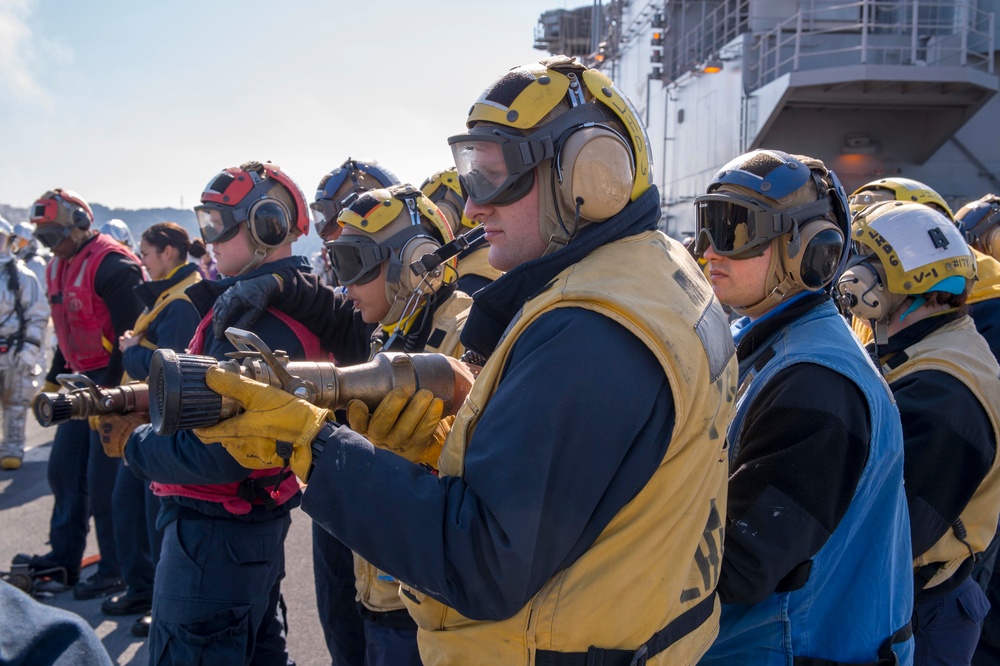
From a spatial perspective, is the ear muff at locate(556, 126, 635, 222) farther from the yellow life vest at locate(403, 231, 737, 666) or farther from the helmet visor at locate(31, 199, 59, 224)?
the helmet visor at locate(31, 199, 59, 224)

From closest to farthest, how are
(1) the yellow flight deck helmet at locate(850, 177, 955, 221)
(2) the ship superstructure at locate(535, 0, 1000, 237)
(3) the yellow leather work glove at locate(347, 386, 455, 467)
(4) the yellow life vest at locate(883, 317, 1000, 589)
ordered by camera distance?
(3) the yellow leather work glove at locate(347, 386, 455, 467), (4) the yellow life vest at locate(883, 317, 1000, 589), (1) the yellow flight deck helmet at locate(850, 177, 955, 221), (2) the ship superstructure at locate(535, 0, 1000, 237)

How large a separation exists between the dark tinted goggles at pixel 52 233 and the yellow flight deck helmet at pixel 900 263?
5532 mm

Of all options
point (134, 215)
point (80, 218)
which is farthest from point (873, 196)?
point (134, 215)

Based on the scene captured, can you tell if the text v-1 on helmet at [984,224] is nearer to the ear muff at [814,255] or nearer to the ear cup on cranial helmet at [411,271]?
the ear muff at [814,255]

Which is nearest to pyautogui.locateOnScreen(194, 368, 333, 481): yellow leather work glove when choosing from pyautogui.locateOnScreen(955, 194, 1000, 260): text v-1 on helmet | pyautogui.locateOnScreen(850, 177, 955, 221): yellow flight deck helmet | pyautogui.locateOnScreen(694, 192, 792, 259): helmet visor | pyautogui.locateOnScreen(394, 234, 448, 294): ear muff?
pyautogui.locateOnScreen(694, 192, 792, 259): helmet visor

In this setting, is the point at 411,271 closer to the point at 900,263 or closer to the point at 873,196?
the point at 900,263

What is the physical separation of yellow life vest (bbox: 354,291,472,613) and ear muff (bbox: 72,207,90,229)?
4046mm

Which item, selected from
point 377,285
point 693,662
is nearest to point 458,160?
point 693,662

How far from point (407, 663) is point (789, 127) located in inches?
507

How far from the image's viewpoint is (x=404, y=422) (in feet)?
6.27

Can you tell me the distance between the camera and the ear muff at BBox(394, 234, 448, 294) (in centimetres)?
337

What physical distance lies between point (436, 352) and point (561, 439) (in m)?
1.55

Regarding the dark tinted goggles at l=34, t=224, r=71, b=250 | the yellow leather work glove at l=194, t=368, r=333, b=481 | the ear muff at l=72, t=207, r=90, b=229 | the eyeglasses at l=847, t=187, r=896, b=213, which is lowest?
the dark tinted goggles at l=34, t=224, r=71, b=250

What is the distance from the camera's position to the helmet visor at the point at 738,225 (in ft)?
8.18
